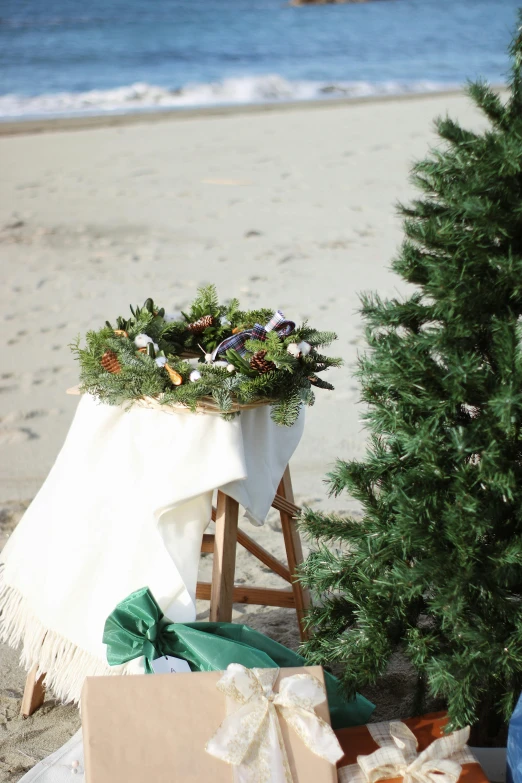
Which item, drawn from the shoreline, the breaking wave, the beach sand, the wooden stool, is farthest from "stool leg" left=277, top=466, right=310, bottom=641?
the breaking wave

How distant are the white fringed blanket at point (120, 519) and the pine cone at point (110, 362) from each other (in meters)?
0.10

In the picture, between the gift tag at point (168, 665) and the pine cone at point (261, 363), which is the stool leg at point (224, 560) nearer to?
the gift tag at point (168, 665)

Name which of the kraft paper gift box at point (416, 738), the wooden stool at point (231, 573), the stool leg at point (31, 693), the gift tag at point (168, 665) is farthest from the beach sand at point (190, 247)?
the gift tag at point (168, 665)

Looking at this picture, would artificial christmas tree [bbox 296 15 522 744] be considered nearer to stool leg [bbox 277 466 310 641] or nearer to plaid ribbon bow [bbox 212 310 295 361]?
plaid ribbon bow [bbox 212 310 295 361]

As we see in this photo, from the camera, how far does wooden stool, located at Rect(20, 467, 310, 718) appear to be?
2246 millimetres

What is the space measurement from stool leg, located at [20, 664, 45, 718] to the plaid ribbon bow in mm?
1035

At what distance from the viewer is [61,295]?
5.64 m

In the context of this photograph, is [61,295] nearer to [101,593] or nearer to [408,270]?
[101,593]

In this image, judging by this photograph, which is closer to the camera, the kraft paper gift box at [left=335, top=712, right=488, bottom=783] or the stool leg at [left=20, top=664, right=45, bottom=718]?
the kraft paper gift box at [left=335, top=712, right=488, bottom=783]

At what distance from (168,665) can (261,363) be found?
2.52 feet

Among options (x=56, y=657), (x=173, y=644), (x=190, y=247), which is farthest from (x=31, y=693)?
(x=190, y=247)

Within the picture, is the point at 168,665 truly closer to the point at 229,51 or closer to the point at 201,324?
the point at 201,324

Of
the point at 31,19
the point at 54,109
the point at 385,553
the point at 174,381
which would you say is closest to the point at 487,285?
the point at 385,553

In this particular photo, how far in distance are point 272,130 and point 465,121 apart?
2.13 meters
